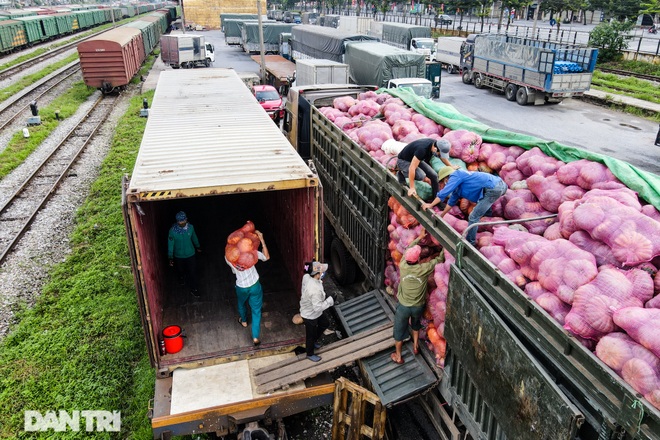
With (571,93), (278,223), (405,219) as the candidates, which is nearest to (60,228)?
(278,223)

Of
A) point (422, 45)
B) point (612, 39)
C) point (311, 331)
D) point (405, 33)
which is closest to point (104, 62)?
A: point (405, 33)

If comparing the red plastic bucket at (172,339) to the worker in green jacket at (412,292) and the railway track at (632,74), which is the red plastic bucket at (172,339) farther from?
the railway track at (632,74)

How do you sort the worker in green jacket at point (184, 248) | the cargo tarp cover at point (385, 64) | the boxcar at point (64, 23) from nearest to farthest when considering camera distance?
the worker in green jacket at point (184, 248)
the cargo tarp cover at point (385, 64)
the boxcar at point (64, 23)

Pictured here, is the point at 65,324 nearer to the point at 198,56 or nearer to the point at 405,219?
the point at 405,219

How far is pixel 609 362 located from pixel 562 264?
1036 millimetres

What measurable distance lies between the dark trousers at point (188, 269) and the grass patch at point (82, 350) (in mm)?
1144

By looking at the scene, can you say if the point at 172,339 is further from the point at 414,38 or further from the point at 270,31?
the point at 270,31

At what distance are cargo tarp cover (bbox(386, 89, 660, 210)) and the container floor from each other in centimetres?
382

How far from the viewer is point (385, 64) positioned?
22.7m

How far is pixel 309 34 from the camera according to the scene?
35.6 m

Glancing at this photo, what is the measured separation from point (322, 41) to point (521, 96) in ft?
45.3

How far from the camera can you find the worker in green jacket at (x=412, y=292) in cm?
575

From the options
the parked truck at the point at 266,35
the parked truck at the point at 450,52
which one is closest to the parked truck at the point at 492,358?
the parked truck at the point at 450,52

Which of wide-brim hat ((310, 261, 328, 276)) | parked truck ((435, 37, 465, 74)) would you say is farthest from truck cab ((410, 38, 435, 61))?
wide-brim hat ((310, 261, 328, 276))
